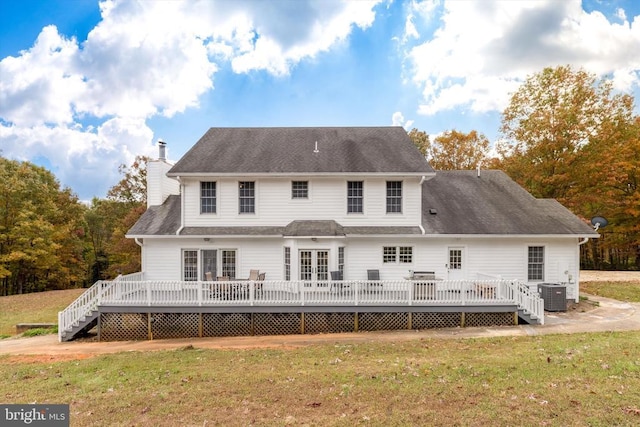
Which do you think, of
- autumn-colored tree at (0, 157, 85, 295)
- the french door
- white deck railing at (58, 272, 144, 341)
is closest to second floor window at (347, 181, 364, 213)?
the french door

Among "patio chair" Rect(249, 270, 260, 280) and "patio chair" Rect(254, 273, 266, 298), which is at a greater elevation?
"patio chair" Rect(249, 270, 260, 280)

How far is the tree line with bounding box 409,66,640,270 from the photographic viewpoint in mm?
26375

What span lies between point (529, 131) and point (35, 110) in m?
42.7

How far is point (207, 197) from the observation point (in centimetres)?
1562

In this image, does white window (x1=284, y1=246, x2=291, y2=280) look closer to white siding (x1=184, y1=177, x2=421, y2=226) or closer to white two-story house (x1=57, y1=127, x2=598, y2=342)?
white two-story house (x1=57, y1=127, x2=598, y2=342)

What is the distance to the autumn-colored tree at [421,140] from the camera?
122 ft

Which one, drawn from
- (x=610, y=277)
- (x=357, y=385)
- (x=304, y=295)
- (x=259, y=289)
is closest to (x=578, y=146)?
(x=610, y=277)

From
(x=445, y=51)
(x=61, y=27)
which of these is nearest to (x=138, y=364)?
(x=61, y=27)

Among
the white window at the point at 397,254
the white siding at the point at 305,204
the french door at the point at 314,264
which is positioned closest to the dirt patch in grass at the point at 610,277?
the white window at the point at 397,254

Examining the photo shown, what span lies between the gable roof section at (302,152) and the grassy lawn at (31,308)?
37.5 ft

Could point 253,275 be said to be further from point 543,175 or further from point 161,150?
point 543,175

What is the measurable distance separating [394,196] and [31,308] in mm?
23648

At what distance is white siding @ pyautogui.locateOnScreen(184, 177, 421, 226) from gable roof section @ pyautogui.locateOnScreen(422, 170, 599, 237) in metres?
1.88

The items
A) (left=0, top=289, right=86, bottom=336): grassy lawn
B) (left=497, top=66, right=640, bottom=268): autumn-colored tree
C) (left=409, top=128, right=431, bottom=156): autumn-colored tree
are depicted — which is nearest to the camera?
(left=0, top=289, right=86, bottom=336): grassy lawn
